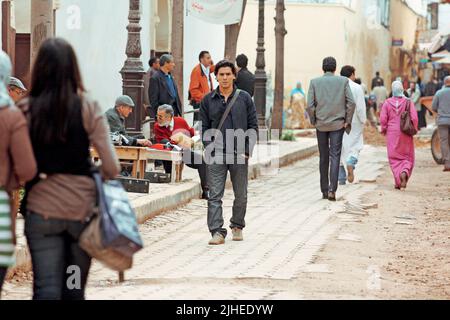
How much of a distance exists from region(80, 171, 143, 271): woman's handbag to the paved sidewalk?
130 inches

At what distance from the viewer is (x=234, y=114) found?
12.0 meters

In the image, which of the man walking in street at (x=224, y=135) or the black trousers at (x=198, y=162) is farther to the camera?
the black trousers at (x=198, y=162)

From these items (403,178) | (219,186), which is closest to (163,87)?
(403,178)

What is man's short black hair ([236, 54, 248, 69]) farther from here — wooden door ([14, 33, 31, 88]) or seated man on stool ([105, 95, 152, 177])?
seated man on stool ([105, 95, 152, 177])

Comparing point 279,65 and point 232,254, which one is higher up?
point 279,65

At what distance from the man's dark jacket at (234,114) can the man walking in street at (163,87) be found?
20.2 ft

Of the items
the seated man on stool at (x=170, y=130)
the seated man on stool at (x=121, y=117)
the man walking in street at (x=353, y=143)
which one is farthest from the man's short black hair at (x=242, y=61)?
the seated man on stool at (x=121, y=117)

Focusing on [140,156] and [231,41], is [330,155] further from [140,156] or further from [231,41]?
[231,41]

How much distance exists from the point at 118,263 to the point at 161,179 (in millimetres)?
10624

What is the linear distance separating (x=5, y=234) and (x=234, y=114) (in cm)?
582

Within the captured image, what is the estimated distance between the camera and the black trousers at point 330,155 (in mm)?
16703

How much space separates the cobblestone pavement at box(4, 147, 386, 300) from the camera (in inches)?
353

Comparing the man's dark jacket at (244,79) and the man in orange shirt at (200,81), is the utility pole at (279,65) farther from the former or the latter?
the man in orange shirt at (200,81)
